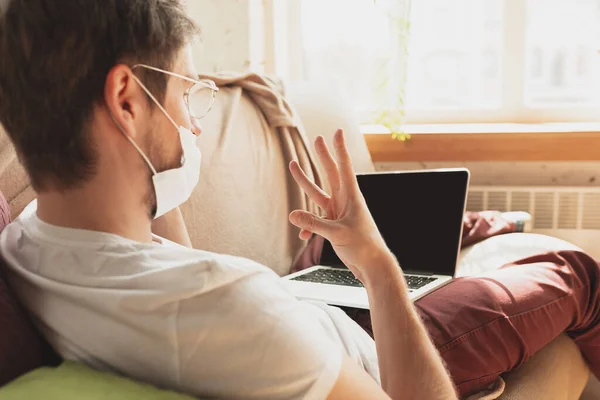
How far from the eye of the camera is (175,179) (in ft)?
2.99

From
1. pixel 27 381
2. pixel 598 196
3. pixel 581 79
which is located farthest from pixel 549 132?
pixel 27 381

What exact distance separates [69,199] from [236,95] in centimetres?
104

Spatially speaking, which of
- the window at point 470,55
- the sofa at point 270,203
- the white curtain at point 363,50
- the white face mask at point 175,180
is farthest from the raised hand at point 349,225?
the window at point 470,55

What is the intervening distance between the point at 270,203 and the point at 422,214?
39cm

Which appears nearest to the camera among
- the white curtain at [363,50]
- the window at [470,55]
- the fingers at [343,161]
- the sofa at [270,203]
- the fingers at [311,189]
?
the fingers at [343,161]

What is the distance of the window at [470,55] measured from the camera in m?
2.50

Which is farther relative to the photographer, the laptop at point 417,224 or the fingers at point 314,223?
the laptop at point 417,224

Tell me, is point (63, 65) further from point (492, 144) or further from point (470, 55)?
point (470, 55)

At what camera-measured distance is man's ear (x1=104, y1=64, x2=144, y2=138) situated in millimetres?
795

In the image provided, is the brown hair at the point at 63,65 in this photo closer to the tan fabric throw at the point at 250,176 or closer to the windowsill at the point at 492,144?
the tan fabric throw at the point at 250,176

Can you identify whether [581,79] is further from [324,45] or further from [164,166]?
[164,166]

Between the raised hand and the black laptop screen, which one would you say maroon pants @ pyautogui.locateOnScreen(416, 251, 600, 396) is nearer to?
the black laptop screen

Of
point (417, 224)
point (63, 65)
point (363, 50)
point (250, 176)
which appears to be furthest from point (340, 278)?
point (363, 50)

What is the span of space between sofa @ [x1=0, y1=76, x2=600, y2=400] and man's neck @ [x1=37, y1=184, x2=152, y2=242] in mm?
719
